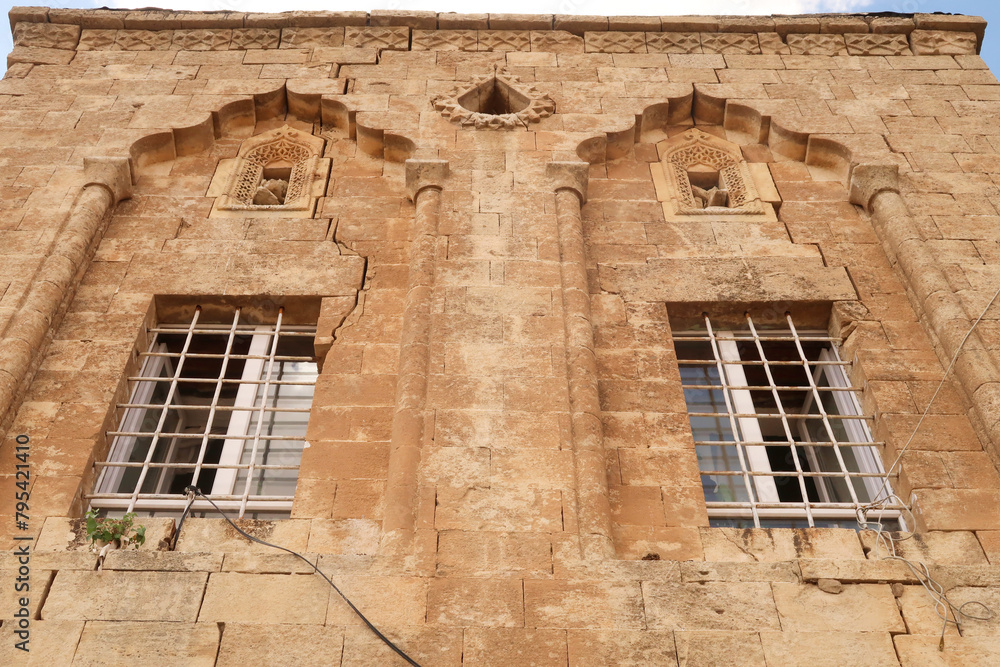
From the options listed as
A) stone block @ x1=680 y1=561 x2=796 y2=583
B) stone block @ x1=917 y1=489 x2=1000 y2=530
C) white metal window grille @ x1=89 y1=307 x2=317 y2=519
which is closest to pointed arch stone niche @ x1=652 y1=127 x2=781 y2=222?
stone block @ x1=917 y1=489 x2=1000 y2=530

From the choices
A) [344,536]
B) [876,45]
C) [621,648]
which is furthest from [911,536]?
[876,45]

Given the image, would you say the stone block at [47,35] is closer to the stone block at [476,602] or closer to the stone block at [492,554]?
the stone block at [492,554]

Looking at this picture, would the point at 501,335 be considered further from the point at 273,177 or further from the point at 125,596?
the point at 273,177

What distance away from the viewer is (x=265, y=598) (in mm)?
4656

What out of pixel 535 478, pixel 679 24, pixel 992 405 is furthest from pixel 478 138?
pixel 992 405

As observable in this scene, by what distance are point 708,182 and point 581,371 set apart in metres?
3.44

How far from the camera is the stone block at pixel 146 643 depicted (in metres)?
4.37

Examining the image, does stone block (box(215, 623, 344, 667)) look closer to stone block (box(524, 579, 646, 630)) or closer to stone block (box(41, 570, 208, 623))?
stone block (box(41, 570, 208, 623))

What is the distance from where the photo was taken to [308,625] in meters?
4.52

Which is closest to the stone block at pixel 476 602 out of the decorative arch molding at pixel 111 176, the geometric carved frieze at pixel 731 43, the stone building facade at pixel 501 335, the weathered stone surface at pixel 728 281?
the stone building facade at pixel 501 335

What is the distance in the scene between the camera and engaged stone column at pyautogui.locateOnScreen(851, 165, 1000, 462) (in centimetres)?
584

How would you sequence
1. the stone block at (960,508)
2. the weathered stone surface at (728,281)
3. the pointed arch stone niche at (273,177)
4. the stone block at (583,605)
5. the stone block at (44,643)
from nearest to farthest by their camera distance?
the stone block at (44,643)
the stone block at (583,605)
the stone block at (960,508)
the weathered stone surface at (728,281)
the pointed arch stone niche at (273,177)

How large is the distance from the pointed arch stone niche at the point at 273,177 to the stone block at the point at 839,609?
4801mm

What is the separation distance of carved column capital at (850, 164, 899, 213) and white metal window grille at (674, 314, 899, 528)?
1453 mm
